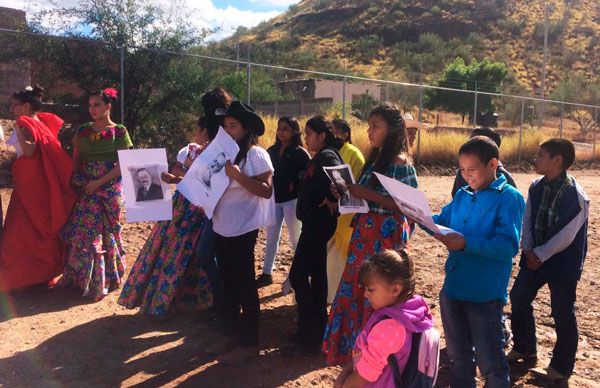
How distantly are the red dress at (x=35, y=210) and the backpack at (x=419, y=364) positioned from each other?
3809 millimetres

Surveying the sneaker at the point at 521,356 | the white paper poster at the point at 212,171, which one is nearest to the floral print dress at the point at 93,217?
the white paper poster at the point at 212,171

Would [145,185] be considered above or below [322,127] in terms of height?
below

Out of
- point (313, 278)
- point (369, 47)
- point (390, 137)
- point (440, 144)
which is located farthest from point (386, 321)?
point (369, 47)

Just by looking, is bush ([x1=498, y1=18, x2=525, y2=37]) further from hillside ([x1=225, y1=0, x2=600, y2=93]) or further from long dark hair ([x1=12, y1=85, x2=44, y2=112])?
long dark hair ([x1=12, y1=85, x2=44, y2=112])

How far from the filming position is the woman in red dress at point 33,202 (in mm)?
5109

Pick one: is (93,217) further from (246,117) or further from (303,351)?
(303,351)

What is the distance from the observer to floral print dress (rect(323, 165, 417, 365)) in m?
3.60

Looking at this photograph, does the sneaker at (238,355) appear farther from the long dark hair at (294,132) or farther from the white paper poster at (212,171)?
the long dark hair at (294,132)

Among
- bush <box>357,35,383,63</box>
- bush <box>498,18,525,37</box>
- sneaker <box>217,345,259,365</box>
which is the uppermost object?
bush <box>498,18,525,37</box>

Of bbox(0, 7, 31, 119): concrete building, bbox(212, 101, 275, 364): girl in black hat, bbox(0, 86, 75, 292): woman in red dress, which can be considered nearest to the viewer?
bbox(212, 101, 275, 364): girl in black hat

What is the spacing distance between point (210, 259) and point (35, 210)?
5.94 feet

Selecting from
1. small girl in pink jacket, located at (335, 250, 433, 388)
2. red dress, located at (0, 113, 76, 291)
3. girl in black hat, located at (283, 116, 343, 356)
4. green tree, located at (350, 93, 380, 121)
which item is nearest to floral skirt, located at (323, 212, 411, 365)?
girl in black hat, located at (283, 116, 343, 356)

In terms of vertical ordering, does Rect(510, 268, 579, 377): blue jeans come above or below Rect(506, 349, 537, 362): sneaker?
above

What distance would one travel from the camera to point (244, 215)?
3.95m
